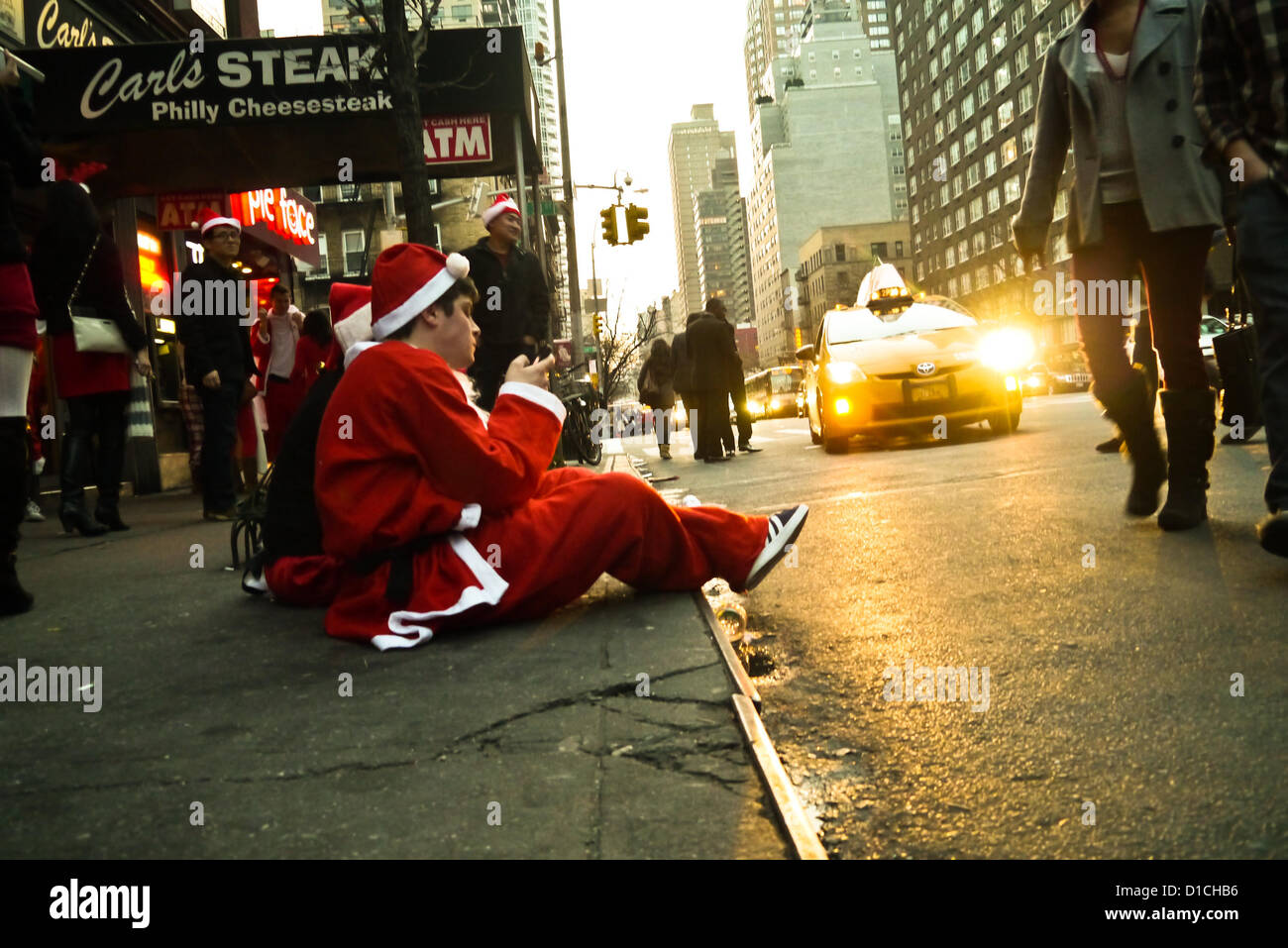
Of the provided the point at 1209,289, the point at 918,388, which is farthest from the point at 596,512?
the point at 918,388

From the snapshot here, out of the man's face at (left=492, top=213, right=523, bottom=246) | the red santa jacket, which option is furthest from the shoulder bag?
the red santa jacket

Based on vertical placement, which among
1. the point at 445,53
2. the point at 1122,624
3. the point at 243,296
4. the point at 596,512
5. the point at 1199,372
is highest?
the point at 445,53

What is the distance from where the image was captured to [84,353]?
6.68m

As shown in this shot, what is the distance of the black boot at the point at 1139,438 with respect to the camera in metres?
4.52

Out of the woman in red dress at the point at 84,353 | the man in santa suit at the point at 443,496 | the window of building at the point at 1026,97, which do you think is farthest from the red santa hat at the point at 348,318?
the window of building at the point at 1026,97

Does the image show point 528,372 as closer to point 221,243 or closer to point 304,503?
point 304,503

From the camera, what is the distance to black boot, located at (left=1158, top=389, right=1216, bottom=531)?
4.29m

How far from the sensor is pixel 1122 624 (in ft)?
9.84

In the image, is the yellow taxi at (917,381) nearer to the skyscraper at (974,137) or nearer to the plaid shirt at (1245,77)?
the plaid shirt at (1245,77)

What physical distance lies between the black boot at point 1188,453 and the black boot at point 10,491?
14.1 feet

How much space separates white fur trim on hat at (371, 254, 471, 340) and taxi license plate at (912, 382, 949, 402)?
26.0 feet
